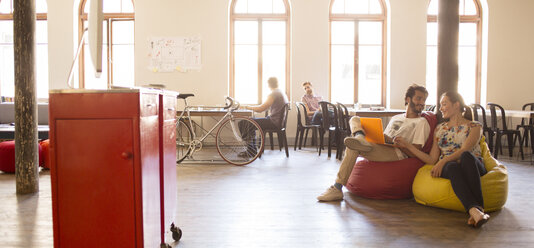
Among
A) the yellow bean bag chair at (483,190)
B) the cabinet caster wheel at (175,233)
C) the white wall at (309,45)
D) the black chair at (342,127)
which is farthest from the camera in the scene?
the white wall at (309,45)

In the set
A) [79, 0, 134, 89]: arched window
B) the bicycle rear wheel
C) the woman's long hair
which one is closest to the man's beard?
the woman's long hair

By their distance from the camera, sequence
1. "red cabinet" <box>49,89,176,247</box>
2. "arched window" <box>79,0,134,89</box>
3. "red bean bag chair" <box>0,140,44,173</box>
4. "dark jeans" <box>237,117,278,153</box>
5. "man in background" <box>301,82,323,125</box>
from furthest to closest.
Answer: "arched window" <box>79,0,134,89</box> < "man in background" <box>301,82,323,125</box> < "dark jeans" <box>237,117,278,153</box> < "red bean bag chair" <box>0,140,44,173</box> < "red cabinet" <box>49,89,176,247</box>

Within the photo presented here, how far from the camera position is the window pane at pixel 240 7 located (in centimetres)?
736

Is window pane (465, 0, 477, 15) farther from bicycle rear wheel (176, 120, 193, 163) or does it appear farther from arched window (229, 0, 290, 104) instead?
bicycle rear wheel (176, 120, 193, 163)

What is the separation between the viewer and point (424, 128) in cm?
298

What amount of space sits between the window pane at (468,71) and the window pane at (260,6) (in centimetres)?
379

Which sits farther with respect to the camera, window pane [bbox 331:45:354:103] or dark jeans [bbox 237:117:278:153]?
window pane [bbox 331:45:354:103]

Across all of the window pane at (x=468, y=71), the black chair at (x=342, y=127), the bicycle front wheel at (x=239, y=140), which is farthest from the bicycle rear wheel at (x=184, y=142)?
the window pane at (x=468, y=71)

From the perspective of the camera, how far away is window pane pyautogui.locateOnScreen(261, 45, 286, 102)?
24.4 ft

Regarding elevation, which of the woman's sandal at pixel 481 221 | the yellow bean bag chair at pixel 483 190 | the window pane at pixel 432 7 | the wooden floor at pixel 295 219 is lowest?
the wooden floor at pixel 295 219

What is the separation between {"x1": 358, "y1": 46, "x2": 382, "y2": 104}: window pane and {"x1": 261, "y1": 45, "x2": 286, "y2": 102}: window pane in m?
1.48

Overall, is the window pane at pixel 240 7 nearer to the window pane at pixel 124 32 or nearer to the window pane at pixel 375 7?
the window pane at pixel 124 32

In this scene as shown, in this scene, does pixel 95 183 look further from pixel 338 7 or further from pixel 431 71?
pixel 431 71

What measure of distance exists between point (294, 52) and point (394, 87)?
6.54ft
